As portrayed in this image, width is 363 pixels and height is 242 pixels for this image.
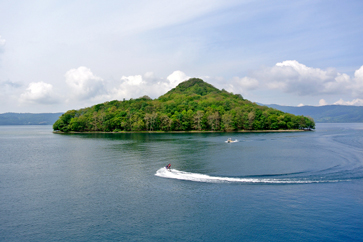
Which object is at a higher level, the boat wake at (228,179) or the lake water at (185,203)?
the boat wake at (228,179)

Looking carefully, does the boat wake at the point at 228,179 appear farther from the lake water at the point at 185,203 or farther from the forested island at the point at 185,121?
the forested island at the point at 185,121

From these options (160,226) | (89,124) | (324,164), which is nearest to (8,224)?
(160,226)

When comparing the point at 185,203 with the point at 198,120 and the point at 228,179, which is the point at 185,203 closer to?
the point at 228,179

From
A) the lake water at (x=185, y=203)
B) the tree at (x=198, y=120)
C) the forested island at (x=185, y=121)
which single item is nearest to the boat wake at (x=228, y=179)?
the lake water at (x=185, y=203)

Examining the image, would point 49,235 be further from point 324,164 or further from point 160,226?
point 324,164

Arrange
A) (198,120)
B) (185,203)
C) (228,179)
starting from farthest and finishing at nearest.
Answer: (198,120), (228,179), (185,203)

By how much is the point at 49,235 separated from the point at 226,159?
31.8 metres

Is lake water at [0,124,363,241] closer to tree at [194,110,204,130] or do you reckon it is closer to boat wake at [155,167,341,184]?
boat wake at [155,167,341,184]

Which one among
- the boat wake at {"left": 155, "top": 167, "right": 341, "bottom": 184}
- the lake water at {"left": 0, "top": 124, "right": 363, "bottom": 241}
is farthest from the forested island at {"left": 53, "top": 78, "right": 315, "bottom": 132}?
the boat wake at {"left": 155, "top": 167, "right": 341, "bottom": 184}

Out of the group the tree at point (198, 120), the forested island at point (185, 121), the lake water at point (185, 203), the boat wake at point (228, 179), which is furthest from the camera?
the forested island at point (185, 121)

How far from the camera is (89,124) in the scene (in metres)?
152

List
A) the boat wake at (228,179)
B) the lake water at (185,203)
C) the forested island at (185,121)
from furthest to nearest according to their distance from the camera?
the forested island at (185,121), the boat wake at (228,179), the lake water at (185,203)

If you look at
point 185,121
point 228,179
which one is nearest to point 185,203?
point 228,179

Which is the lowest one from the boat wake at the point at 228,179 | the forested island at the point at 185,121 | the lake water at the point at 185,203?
the lake water at the point at 185,203
